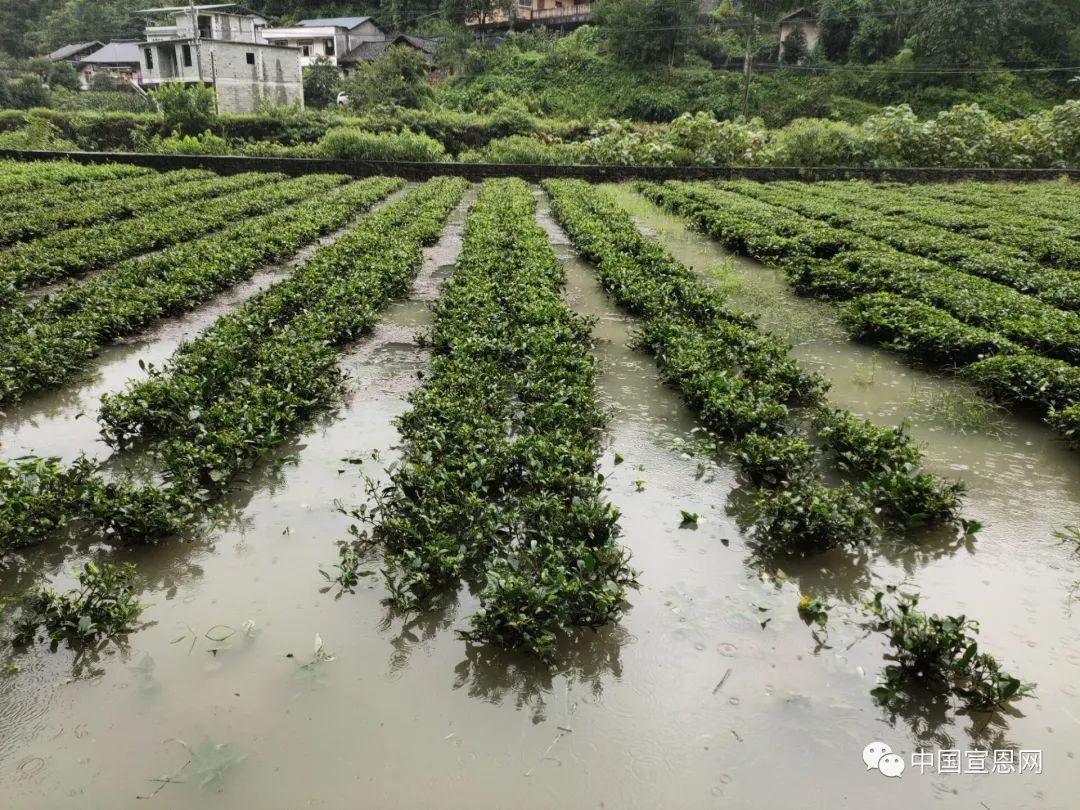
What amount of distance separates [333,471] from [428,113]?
3839 cm

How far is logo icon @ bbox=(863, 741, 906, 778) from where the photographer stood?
3.30 m

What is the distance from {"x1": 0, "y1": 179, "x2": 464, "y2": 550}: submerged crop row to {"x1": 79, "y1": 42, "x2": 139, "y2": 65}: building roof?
215 feet

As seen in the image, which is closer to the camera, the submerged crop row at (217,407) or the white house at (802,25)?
the submerged crop row at (217,407)

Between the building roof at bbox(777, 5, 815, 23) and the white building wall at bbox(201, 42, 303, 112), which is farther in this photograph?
the building roof at bbox(777, 5, 815, 23)

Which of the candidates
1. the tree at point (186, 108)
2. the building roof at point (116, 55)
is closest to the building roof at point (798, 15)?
the tree at point (186, 108)

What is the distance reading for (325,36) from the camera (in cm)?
6141

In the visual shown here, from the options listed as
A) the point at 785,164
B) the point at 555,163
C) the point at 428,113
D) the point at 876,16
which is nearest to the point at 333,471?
the point at 555,163

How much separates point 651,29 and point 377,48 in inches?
972

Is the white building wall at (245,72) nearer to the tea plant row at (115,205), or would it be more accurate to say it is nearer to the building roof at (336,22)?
the building roof at (336,22)

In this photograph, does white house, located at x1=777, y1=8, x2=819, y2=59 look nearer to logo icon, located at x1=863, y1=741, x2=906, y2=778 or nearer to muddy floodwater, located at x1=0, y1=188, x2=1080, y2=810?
muddy floodwater, located at x1=0, y1=188, x2=1080, y2=810

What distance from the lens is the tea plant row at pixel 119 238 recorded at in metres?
11.1

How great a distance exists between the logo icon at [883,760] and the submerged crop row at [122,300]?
802cm

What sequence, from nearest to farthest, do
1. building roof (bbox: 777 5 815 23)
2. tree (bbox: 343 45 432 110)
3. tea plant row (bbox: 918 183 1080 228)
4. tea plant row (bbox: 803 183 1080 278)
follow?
tea plant row (bbox: 803 183 1080 278), tea plant row (bbox: 918 183 1080 228), tree (bbox: 343 45 432 110), building roof (bbox: 777 5 815 23)

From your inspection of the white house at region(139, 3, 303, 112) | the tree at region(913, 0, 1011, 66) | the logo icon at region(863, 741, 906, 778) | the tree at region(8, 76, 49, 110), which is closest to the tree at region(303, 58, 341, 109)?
the white house at region(139, 3, 303, 112)
